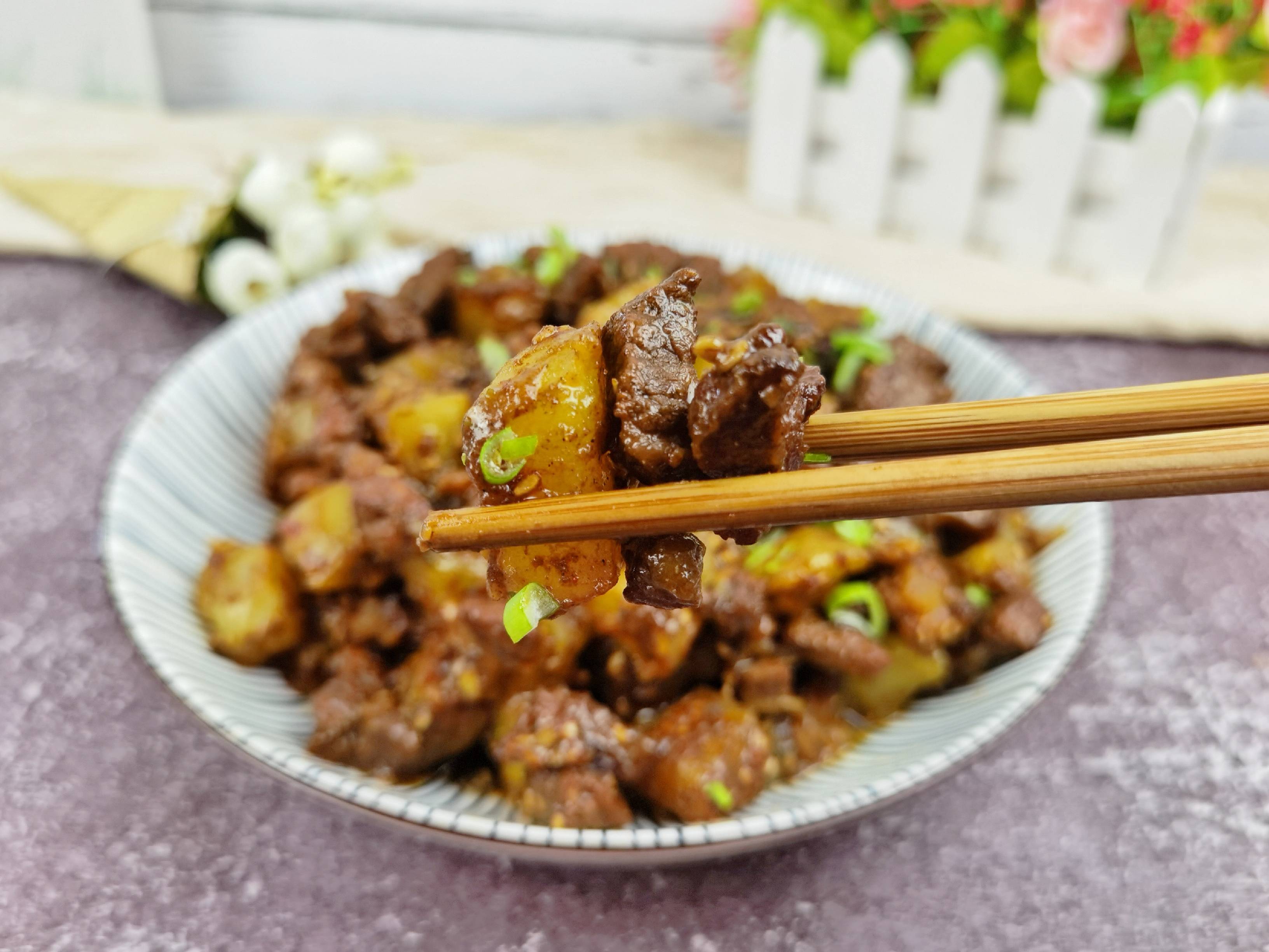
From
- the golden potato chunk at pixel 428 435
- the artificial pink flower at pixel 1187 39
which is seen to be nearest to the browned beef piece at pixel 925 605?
the golden potato chunk at pixel 428 435

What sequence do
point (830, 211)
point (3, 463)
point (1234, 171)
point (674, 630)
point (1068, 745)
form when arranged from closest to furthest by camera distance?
point (674, 630)
point (1068, 745)
point (3, 463)
point (830, 211)
point (1234, 171)

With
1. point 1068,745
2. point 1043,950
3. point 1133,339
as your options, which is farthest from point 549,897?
point 1133,339

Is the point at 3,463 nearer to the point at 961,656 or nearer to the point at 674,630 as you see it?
the point at 674,630

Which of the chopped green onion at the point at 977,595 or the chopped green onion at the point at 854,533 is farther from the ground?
the chopped green onion at the point at 854,533

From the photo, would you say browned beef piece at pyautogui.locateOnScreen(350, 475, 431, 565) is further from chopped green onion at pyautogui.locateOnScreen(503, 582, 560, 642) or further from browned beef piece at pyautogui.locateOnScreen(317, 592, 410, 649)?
chopped green onion at pyautogui.locateOnScreen(503, 582, 560, 642)

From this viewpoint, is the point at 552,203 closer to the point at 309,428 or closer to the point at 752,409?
the point at 309,428

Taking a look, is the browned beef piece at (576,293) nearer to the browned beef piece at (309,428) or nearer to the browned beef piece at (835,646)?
the browned beef piece at (309,428)
